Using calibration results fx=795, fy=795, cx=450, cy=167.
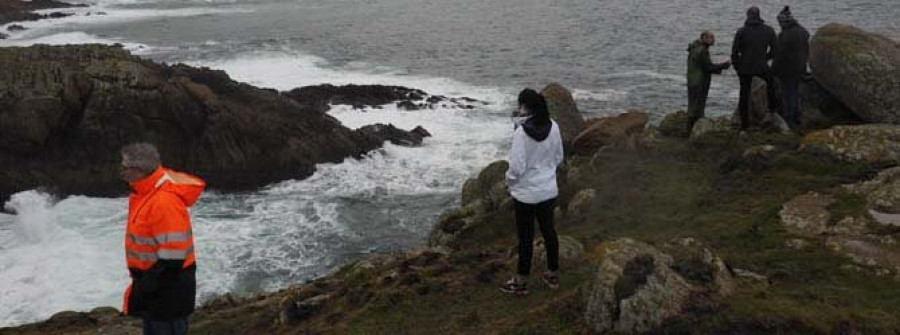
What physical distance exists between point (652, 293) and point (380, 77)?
35.5 m

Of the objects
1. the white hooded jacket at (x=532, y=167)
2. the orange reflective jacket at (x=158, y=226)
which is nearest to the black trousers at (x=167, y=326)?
the orange reflective jacket at (x=158, y=226)

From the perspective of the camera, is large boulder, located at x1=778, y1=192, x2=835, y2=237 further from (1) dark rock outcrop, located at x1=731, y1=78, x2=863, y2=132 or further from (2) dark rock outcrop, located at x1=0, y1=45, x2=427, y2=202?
(2) dark rock outcrop, located at x1=0, y1=45, x2=427, y2=202

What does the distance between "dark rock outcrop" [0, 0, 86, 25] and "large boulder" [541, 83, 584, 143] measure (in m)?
55.7

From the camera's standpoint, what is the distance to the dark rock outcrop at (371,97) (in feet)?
115

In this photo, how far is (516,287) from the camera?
896 centimetres

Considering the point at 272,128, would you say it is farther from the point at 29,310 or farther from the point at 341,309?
the point at 341,309

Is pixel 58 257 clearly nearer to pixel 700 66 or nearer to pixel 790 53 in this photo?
pixel 700 66

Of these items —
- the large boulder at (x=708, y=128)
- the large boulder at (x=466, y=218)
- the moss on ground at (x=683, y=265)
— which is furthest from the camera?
the large boulder at (x=708, y=128)

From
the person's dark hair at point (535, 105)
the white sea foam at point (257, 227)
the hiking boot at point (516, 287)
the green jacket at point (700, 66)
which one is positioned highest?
the person's dark hair at point (535, 105)

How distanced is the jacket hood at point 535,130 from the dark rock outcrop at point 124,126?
1819cm

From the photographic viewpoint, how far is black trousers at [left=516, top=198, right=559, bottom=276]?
28.0ft

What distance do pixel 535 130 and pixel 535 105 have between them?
0.85 ft

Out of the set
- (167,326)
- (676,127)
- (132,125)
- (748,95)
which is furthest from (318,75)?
(167,326)

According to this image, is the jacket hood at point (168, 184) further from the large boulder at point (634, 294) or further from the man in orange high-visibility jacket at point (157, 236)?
the large boulder at point (634, 294)
